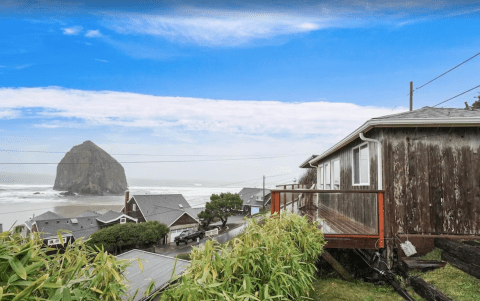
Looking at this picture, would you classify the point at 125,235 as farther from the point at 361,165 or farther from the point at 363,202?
the point at 363,202

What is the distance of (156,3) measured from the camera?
5527 millimetres

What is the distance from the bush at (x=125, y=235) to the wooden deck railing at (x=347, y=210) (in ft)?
80.5

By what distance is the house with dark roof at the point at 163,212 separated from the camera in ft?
122

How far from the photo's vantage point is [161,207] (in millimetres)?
39406

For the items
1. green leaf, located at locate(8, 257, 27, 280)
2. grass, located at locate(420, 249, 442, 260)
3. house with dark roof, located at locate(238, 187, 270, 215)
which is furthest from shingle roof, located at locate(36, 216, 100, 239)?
green leaf, located at locate(8, 257, 27, 280)

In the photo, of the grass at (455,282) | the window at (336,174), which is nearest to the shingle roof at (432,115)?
the grass at (455,282)

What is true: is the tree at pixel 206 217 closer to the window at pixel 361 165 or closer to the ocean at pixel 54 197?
the ocean at pixel 54 197

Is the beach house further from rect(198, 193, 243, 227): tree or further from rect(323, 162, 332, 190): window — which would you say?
rect(198, 193, 243, 227): tree

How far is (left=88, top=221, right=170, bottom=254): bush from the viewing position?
1055 inches

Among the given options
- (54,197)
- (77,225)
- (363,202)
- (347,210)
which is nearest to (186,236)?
(77,225)

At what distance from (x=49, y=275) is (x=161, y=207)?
40.1 meters

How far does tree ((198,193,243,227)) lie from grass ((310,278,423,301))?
3379cm

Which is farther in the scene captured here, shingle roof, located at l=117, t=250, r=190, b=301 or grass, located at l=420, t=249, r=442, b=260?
grass, located at l=420, t=249, r=442, b=260

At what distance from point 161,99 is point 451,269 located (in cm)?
6189
